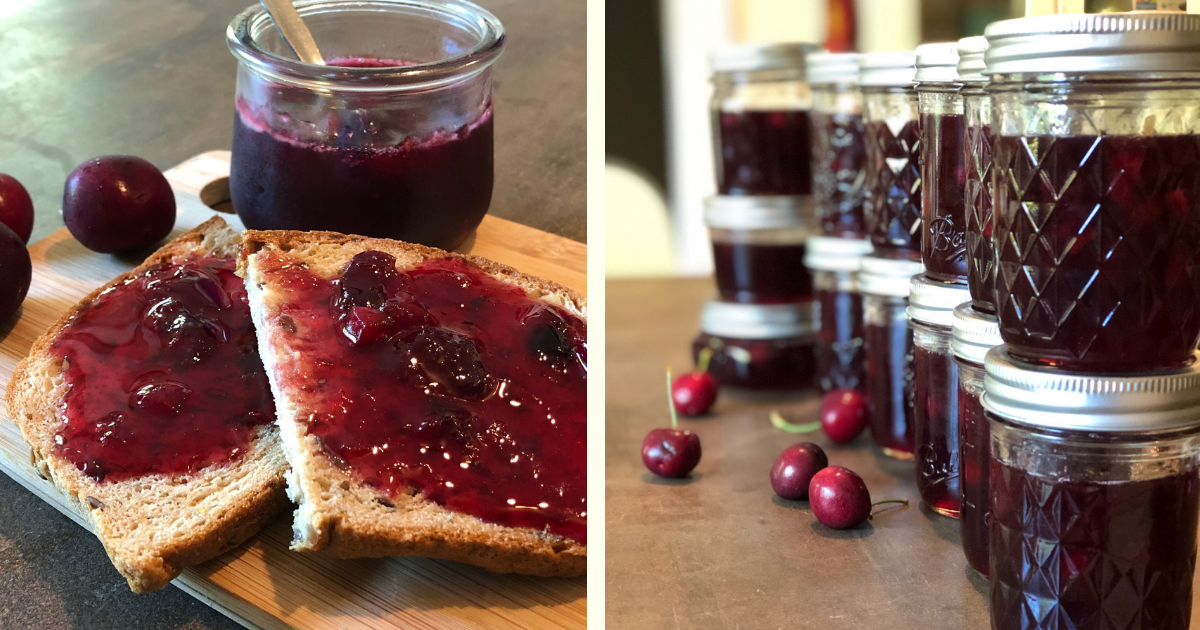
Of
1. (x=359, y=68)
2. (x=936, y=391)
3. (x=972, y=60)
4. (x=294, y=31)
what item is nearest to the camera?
(x=972, y=60)

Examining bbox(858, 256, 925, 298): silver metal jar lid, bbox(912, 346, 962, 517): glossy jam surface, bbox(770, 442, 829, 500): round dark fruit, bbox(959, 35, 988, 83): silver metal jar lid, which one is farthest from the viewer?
bbox(858, 256, 925, 298): silver metal jar lid

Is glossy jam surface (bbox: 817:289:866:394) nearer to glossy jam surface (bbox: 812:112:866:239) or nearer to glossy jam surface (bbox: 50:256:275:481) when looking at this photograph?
glossy jam surface (bbox: 812:112:866:239)

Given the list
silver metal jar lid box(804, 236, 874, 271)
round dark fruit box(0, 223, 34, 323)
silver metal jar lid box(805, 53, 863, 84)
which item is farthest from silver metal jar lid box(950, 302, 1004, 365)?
round dark fruit box(0, 223, 34, 323)

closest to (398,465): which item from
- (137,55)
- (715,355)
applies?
(715,355)

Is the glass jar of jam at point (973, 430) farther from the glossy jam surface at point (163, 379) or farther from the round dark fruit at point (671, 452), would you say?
the glossy jam surface at point (163, 379)

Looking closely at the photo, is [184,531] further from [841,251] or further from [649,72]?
[649,72]

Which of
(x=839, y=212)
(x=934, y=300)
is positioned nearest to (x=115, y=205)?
(x=839, y=212)

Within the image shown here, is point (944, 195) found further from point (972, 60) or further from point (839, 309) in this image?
point (839, 309)
